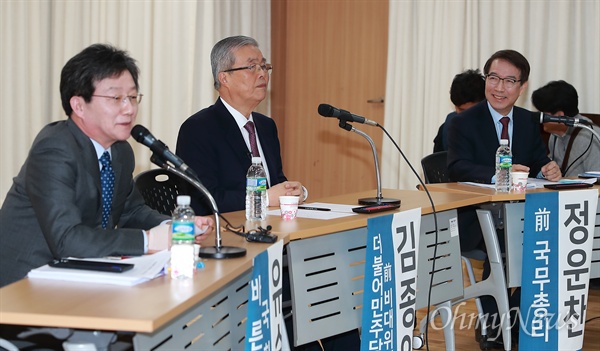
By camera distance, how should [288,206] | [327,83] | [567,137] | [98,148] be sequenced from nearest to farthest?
[98,148] → [288,206] → [567,137] → [327,83]

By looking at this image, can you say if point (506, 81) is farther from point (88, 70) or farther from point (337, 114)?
point (88, 70)

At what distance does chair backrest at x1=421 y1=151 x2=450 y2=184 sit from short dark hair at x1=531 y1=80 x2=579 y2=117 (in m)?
1.07

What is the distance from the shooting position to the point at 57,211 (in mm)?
2275

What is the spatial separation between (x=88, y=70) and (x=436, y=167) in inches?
99.1

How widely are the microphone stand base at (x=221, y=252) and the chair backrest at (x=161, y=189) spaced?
974mm

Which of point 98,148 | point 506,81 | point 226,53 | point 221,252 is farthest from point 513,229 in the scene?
point 98,148

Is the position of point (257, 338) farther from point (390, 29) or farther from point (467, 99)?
point (390, 29)

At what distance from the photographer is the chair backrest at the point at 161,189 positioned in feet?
10.8

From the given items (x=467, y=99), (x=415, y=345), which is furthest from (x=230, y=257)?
(x=467, y=99)

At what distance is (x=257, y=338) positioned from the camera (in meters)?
2.23

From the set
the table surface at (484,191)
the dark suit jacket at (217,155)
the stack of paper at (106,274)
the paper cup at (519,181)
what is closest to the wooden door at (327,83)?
the table surface at (484,191)

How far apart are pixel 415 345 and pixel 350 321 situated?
31.6 inches

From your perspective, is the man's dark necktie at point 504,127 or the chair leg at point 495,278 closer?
the chair leg at point 495,278

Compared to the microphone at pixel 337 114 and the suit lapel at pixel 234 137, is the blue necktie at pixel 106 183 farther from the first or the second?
the suit lapel at pixel 234 137
